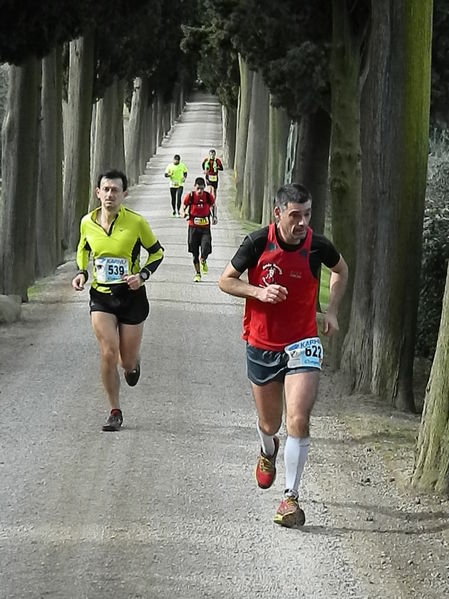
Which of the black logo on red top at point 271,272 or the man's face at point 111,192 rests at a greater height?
the man's face at point 111,192

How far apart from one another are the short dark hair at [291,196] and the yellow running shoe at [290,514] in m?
1.77

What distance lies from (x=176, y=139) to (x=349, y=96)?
2586 inches

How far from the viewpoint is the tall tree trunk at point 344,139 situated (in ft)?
44.2

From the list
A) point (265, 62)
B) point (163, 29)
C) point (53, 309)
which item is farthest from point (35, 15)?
point (163, 29)

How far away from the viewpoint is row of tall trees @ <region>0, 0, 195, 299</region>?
54.6 feet

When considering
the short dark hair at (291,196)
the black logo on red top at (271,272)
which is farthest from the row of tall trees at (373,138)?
the short dark hair at (291,196)

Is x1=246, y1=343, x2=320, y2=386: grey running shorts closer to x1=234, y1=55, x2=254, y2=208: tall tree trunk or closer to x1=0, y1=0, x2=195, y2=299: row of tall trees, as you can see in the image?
x1=0, y1=0, x2=195, y2=299: row of tall trees

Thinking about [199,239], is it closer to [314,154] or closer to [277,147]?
[314,154]

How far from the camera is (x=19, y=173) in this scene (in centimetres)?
1828

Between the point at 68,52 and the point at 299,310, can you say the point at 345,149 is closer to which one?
the point at 299,310

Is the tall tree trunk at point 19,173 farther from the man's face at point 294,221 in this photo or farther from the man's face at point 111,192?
the man's face at point 294,221

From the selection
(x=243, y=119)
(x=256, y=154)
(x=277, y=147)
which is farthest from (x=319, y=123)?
(x=243, y=119)

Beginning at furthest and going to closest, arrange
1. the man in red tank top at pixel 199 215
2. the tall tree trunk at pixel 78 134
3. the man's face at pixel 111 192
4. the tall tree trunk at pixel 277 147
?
the tall tree trunk at pixel 277 147 → the tall tree trunk at pixel 78 134 → the man in red tank top at pixel 199 215 → the man's face at pixel 111 192

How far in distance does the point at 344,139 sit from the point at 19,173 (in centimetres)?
658
